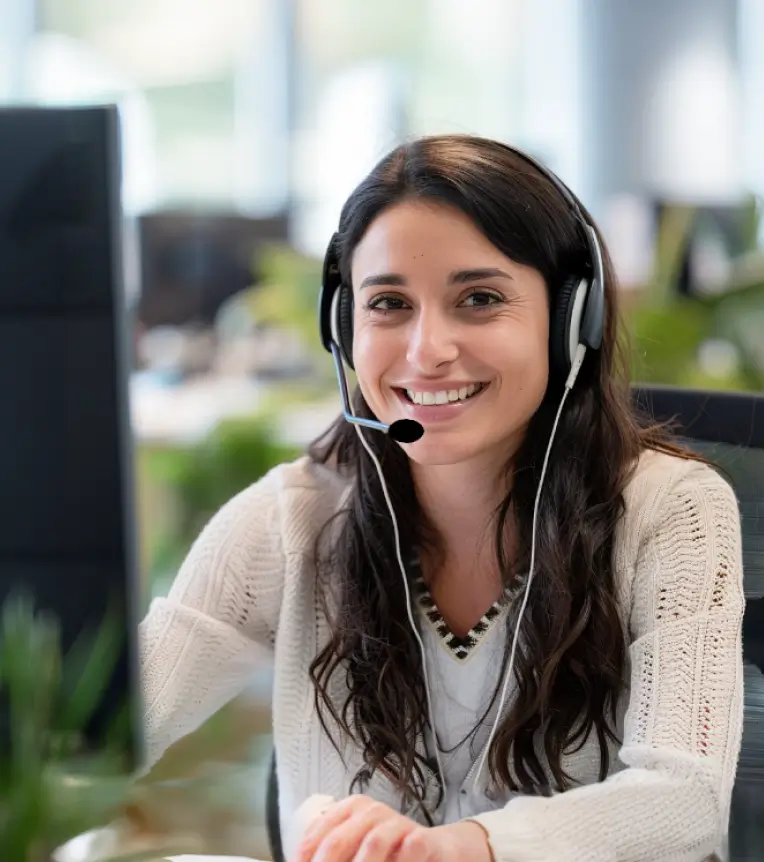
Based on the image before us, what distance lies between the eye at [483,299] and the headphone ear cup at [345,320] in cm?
12

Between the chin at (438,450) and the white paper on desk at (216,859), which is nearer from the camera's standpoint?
the white paper on desk at (216,859)

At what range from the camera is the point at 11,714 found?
0.47 meters

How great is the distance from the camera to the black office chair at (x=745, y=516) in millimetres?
968

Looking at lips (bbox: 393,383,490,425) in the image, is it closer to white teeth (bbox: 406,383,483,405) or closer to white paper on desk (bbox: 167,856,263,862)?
white teeth (bbox: 406,383,483,405)

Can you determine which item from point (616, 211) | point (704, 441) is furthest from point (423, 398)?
point (616, 211)

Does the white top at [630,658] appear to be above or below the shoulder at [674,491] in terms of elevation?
below

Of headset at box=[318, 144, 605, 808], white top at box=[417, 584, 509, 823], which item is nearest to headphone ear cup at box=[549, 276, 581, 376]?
headset at box=[318, 144, 605, 808]

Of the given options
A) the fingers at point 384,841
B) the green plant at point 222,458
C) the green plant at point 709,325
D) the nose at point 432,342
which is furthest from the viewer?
the green plant at point 222,458

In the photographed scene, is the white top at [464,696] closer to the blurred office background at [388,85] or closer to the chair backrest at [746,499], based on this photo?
the chair backrest at [746,499]

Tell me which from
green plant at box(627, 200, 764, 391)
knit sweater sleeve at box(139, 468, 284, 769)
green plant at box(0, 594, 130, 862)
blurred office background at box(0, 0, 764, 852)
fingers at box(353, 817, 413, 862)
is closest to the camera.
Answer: green plant at box(0, 594, 130, 862)

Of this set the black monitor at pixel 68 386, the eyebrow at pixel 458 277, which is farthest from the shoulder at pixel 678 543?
the black monitor at pixel 68 386

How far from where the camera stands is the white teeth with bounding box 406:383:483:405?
0.98m

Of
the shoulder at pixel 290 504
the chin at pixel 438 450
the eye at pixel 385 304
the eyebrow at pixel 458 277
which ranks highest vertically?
the eyebrow at pixel 458 277

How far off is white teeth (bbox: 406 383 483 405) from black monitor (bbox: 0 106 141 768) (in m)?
0.50
